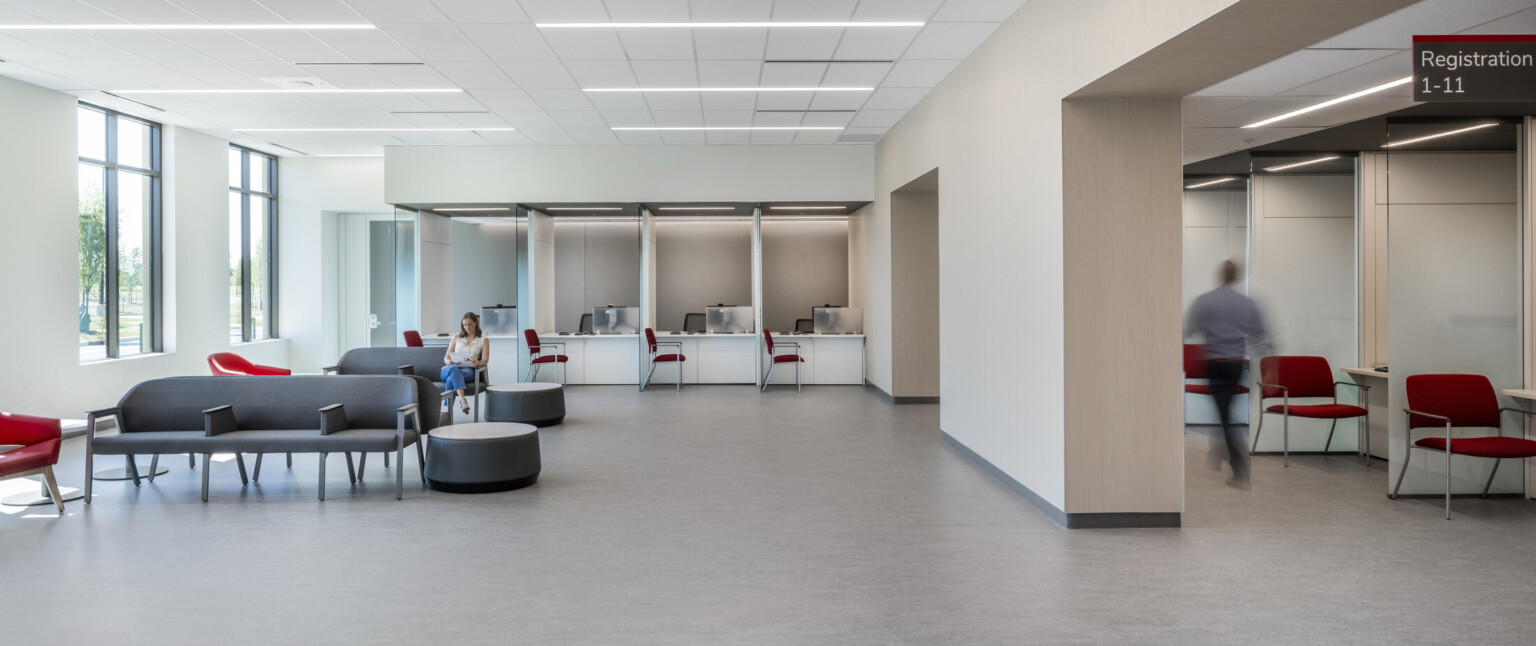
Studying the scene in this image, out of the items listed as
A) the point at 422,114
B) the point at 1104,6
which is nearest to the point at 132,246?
the point at 422,114

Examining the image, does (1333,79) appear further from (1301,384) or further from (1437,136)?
(1301,384)

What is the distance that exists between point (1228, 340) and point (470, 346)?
25.9 feet

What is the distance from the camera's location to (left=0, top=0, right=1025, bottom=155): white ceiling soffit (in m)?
6.33

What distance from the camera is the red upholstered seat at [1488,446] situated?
562 centimetres

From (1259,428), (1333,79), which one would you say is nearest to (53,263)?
(1333,79)

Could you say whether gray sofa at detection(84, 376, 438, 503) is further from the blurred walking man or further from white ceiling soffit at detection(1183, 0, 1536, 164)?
white ceiling soffit at detection(1183, 0, 1536, 164)

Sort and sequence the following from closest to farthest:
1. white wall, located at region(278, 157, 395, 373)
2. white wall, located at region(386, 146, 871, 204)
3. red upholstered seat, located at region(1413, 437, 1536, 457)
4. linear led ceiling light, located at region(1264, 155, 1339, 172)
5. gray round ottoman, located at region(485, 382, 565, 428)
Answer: red upholstered seat, located at region(1413, 437, 1536, 457) → linear led ceiling light, located at region(1264, 155, 1339, 172) → gray round ottoman, located at region(485, 382, 565, 428) → white wall, located at region(386, 146, 871, 204) → white wall, located at region(278, 157, 395, 373)

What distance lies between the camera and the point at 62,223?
30.3 ft

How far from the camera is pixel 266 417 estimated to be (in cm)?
655

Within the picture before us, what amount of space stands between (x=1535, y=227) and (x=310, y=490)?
9235mm

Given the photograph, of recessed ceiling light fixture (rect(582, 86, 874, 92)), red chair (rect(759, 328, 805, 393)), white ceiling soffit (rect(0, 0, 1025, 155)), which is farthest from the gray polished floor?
red chair (rect(759, 328, 805, 393))

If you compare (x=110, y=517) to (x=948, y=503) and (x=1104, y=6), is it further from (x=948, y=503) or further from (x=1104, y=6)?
(x=1104, y=6)

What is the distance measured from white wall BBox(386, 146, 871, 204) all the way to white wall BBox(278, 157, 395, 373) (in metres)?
1.78

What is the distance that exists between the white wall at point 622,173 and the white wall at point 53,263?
280 centimetres
